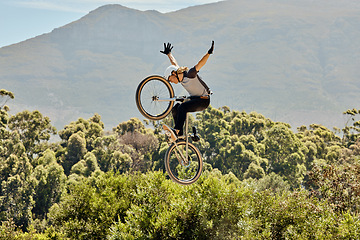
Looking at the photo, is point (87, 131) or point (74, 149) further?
point (87, 131)

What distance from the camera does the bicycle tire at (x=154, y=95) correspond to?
9383 millimetres

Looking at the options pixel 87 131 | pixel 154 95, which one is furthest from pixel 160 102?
pixel 87 131

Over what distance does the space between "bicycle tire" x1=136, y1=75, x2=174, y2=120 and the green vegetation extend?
21.7 m

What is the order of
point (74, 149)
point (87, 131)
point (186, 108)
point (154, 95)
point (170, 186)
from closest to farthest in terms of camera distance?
1. point (154, 95)
2. point (186, 108)
3. point (170, 186)
4. point (74, 149)
5. point (87, 131)

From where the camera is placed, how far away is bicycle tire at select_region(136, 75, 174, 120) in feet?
30.8

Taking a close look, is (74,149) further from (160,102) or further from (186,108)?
(186,108)

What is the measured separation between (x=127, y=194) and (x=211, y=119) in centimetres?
5880

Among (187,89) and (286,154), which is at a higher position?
(187,89)

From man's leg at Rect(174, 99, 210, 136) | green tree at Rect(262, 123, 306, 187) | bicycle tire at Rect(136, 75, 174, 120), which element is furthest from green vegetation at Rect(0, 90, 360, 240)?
bicycle tire at Rect(136, 75, 174, 120)

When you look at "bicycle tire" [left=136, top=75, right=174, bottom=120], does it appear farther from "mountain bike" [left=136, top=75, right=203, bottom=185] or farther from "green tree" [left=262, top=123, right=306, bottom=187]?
"green tree" [left=262, top=123, right=306, bottom=187]

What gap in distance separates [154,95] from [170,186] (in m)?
27.1

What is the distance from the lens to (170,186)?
35.8m

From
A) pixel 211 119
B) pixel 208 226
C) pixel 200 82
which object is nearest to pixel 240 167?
pixel 211 119

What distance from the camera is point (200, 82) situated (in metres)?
9.54
